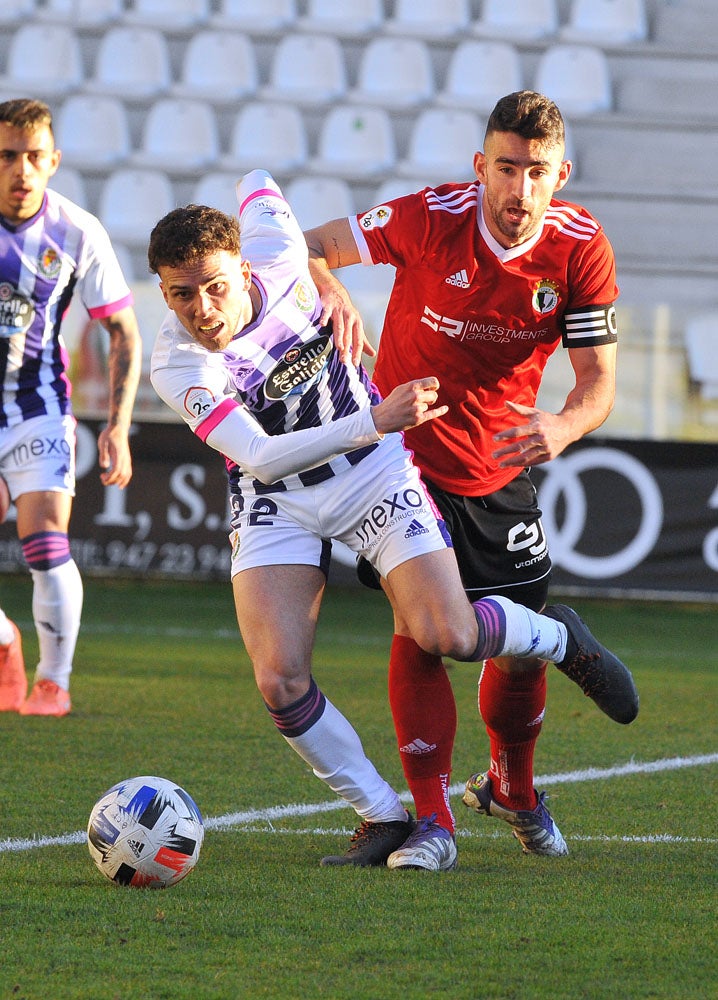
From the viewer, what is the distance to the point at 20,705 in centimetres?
613

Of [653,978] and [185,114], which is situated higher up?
[185,114]

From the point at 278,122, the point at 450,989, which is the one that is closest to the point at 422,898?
the point at 450,989

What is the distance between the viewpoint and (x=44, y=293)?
5938mm

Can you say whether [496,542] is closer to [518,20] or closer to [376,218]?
[376,218]

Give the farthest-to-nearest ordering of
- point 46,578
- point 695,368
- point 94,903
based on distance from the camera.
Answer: point 695,368 < point 46,578 < point 94,903

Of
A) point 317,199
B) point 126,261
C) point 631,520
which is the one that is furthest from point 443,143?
point 631,520

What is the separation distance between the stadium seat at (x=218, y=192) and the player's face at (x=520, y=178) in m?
9.31

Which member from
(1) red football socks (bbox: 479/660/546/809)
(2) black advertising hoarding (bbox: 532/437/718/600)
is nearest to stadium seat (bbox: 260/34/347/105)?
(2) black advertising hoarding (bbox: 532/437/718/600)

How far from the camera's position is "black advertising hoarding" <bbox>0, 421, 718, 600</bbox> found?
10328 millimetres

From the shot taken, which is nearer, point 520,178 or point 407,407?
point 407,407

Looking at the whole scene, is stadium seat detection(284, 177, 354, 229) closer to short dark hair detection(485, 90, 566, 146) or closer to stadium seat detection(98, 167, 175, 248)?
stadium seat detection(98, 167, 175, 248)

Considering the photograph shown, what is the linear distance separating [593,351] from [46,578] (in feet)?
9.51

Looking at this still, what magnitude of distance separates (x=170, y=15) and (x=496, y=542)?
1220cm

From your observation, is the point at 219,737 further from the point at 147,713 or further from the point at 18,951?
Answer: the point at 18,951
